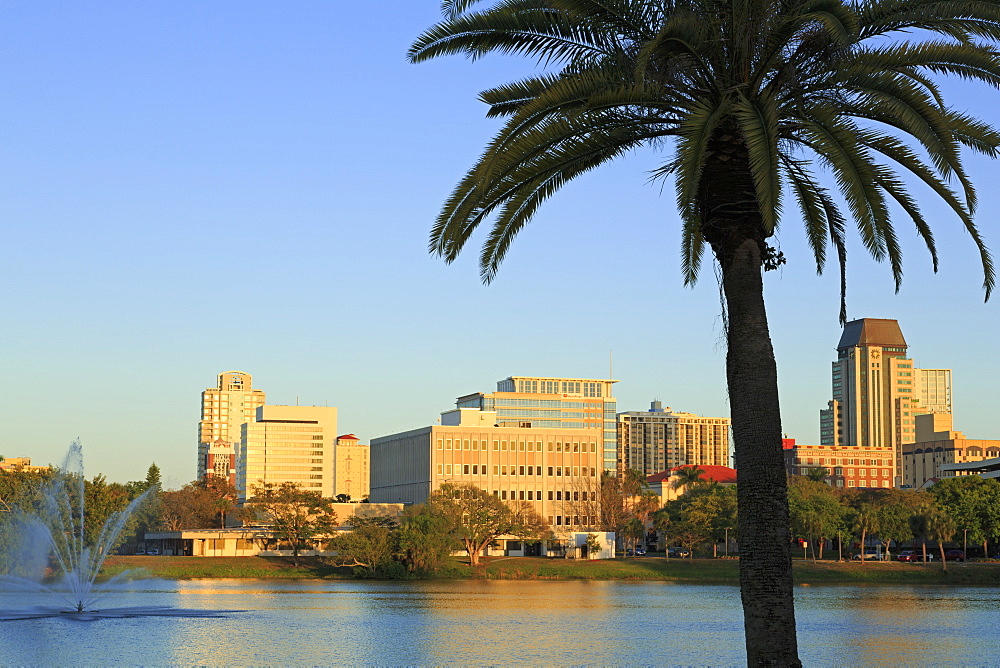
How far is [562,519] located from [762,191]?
17050 centimetres

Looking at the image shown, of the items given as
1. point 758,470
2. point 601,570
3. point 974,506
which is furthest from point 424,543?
point 758,470

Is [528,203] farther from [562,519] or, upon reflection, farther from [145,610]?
[562,519]

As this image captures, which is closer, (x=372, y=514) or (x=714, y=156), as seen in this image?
(x=714, y=156)

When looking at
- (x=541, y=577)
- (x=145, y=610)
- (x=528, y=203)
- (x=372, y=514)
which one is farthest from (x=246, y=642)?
(x=372, y=514)

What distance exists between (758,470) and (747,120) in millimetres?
5651

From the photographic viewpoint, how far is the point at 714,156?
781 inches

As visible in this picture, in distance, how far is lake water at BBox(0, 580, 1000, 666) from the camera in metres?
43.8

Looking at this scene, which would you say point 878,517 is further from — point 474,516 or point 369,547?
point 369,547

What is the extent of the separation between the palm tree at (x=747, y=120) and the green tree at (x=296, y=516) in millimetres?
105690

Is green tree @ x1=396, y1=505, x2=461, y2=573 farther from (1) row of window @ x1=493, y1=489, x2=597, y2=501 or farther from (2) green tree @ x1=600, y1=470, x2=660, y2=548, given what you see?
(1) row of window @ x1=493, y1=489, x2=597, y2=501

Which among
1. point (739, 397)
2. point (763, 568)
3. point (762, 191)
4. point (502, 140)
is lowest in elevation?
point (763, 568)

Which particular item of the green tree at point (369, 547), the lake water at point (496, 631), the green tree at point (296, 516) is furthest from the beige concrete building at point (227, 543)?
the lake water at point (496, 631)

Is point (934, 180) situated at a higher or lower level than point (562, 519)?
higher

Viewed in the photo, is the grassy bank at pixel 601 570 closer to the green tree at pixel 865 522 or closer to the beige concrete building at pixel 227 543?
the green tree at pixel 865 522
